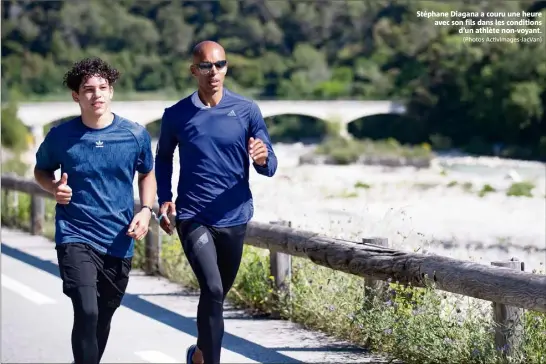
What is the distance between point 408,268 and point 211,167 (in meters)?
1.62

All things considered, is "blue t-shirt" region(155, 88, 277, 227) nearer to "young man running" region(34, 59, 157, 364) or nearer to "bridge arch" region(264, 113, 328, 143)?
"young man running" region(34, 59, 157, 364)

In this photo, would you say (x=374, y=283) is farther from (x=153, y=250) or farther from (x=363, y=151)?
(x=363, y=151)

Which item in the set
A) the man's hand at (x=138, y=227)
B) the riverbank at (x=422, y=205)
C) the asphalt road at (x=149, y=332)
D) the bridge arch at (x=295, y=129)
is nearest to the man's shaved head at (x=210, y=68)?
the man's hand at (x=138, y=227)

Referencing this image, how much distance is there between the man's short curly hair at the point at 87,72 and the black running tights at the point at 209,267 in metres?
0.90

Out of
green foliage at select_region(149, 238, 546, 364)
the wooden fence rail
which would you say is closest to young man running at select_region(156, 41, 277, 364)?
the wooden fence rail

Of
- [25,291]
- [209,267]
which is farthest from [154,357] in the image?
[25,291]

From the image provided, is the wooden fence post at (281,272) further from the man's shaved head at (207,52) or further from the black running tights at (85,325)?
the black running tights at (85,325)

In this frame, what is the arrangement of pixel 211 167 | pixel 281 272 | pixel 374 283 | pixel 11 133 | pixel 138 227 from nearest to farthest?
pixel 138 227, pixel 211 167, pixel 374 283, pixel 281 272, pixel 11 133

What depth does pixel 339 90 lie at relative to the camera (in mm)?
132875

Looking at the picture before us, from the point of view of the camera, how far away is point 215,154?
20.4 feet

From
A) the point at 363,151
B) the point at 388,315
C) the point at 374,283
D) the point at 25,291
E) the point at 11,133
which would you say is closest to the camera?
the point at 388,315

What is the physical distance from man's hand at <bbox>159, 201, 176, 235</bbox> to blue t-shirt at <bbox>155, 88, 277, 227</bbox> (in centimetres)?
9

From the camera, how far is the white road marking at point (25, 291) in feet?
35.8

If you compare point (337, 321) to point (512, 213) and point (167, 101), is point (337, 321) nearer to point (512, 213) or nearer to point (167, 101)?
point (512, 213)
